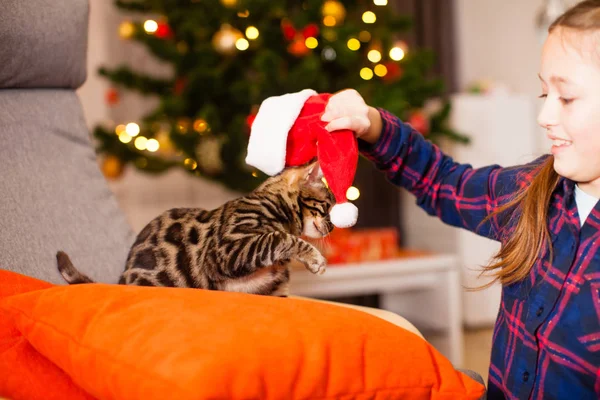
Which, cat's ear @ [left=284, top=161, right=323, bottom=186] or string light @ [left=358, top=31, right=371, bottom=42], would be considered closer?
cat's ear @ [left=284, top=161, right=323, bottom=186]

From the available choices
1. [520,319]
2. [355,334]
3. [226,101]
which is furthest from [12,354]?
[226,101]

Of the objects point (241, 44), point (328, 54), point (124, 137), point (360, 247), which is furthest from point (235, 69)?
point (360, 247)

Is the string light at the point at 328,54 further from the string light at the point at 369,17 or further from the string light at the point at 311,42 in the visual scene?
the string light at the point at 369,17

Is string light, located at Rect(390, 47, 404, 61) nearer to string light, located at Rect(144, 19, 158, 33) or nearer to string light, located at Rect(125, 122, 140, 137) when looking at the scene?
string light, located at Rect(144, 19, 158, 33)

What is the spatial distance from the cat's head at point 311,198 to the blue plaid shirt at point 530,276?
111 mm

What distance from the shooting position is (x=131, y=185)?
3.23 m

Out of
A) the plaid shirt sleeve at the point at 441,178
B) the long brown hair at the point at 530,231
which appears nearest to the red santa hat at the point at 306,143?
the plaid shirt sleeve at the point at 441,178

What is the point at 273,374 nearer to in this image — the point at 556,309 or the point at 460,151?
the point at 556,309

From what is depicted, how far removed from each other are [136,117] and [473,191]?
8.14 feet

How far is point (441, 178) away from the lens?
3.76 ft

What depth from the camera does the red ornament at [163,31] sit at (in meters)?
2.35

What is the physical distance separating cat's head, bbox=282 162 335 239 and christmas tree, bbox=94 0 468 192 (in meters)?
1.05

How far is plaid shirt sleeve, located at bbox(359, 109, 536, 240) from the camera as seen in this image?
3.51 feet

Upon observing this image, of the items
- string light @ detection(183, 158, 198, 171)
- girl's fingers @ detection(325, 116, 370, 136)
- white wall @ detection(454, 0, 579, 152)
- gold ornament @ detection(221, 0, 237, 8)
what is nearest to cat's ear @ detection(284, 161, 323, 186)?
girl's fingers @ detection(325, 116, 370, 136)
